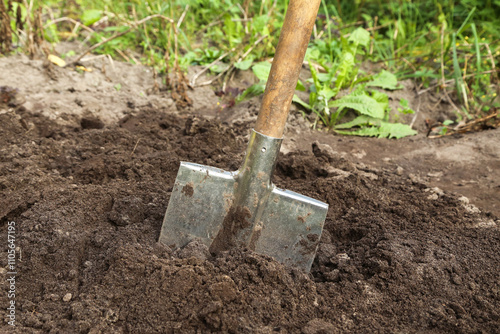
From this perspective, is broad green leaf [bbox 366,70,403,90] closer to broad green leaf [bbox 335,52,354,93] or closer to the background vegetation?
the background vegetation

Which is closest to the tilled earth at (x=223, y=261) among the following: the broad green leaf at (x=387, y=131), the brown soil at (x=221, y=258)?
the brown soil at (x=221, y=258)

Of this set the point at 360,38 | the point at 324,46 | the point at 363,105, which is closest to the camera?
the point at 363,105

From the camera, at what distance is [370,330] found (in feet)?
4.51

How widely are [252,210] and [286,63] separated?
1.99ft

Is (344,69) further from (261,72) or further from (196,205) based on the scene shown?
(196,205)

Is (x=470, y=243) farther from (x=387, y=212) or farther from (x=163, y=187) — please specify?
(x=163, y=187)

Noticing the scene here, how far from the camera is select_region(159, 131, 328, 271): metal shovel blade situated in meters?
1.69

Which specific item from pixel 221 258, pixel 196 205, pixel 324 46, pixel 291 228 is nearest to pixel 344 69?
pixel 324 46

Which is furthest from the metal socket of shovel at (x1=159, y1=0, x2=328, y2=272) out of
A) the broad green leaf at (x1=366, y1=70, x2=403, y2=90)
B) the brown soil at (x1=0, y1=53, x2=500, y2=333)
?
the broad green leaf at (x1=366, y1=70, x2=403, y2=90)

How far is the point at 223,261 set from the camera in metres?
1.53

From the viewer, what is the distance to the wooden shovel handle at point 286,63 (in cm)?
161

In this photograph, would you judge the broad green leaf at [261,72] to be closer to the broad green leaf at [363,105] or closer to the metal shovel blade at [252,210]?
the broad green leaf at [363,105]

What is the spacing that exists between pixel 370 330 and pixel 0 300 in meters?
1.22

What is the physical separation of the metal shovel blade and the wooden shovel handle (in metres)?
0.07
